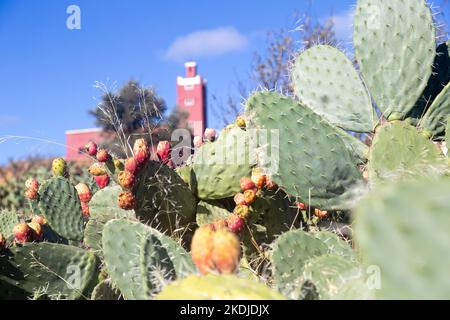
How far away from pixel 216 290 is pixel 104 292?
2.68 ft

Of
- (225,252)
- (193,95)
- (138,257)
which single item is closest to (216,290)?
(225,252)

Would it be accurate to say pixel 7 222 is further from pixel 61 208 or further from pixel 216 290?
pixel 216 290

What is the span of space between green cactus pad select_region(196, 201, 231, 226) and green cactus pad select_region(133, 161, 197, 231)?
0.04m

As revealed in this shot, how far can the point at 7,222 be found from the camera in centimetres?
273

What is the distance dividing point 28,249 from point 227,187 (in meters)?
0.84

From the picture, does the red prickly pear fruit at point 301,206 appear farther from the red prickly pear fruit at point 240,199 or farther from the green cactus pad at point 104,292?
the green cactus pad at point 104,292

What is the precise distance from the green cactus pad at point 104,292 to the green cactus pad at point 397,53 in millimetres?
1316

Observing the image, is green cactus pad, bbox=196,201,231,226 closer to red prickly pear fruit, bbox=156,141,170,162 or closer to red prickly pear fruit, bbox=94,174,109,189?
red prickly pear fruit, bbox=156,141,170,162

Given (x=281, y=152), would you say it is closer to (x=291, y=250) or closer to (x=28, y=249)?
(x=291, y=250)

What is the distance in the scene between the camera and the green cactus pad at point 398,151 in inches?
78.3

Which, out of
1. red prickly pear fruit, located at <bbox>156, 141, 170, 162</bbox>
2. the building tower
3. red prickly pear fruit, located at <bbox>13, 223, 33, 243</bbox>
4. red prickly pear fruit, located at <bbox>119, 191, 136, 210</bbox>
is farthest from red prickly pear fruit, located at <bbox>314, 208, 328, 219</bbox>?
the building tower

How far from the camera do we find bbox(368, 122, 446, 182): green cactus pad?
1990mm
